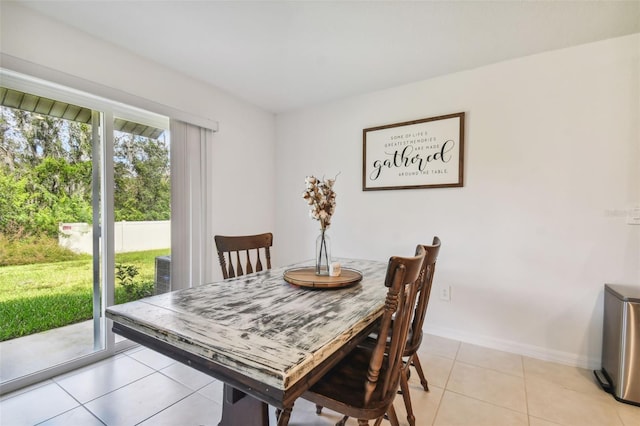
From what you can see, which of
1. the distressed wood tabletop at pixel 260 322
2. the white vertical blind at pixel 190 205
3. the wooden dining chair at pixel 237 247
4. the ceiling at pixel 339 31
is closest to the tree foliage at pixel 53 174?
the white vertical blind at pixel 190 205

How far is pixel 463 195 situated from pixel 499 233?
407 mm

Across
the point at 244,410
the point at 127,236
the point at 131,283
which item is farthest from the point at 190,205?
the point at 244,410

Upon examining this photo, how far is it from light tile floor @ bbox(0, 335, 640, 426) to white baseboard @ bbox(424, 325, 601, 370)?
6 centimetres

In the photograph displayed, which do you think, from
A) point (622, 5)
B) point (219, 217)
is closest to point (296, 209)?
point (219, 217)

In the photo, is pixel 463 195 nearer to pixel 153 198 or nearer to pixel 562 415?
pixel 562 415

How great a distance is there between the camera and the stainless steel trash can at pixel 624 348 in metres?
1.67

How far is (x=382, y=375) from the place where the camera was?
117 centimetres

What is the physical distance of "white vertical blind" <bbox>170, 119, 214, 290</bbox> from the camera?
2457mm

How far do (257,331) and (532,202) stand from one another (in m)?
2.27

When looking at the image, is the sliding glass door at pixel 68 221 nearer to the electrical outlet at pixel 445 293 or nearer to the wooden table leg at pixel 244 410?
the wooden table leg at pixel 244 410

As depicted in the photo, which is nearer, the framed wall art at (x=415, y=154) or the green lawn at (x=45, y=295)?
the green lawn at (x=45, y=295)

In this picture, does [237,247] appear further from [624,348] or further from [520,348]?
[624,348]

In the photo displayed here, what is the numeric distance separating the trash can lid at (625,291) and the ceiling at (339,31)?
1.67m

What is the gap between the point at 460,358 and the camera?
7.21 feet
